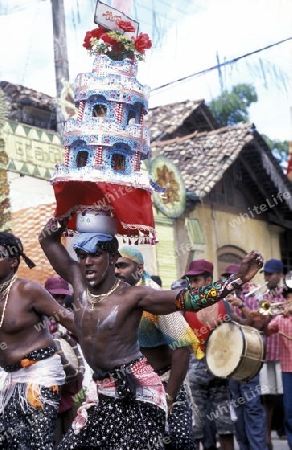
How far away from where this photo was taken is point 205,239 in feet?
58.7

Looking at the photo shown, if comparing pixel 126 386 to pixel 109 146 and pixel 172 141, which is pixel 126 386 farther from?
pixel 172 141

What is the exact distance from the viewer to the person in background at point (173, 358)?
19.9 ft

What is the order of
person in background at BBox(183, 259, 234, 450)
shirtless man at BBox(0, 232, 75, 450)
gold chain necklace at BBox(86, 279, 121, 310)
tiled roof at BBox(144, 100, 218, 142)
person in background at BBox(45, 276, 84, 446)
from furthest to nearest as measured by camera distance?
1. tiled roof at BBox(144, 100, 218, 142)
2. person in background at BBox(183, 259, 234, 450)
3. person in background at BBox(45, 276, 84, 446)
4. shirtless man at BBox(0, 232, 75, 450)
5. gold chain necklace at BBox(86, 279, 121, 310)

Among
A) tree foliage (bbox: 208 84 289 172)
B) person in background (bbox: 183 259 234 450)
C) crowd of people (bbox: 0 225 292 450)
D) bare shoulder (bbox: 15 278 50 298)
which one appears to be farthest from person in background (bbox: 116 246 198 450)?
tree foliage (bbox: 208 84 289 172)

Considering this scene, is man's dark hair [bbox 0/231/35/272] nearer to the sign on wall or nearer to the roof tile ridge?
the sign on wall

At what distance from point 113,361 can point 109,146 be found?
135cm

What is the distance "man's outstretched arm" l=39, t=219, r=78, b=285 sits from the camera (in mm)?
5660

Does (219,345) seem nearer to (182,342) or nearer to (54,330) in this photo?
(54,330)

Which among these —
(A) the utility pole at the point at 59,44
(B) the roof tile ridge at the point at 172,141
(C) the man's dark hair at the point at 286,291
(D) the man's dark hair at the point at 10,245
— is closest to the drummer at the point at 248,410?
(C) the man's dark hair at the point at 286,291

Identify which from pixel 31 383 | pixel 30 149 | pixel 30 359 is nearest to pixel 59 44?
pixel 30 149

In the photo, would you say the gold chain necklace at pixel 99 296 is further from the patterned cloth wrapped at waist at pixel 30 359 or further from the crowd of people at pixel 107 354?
the patterned cloth wrapped at waist at pixel 30 359

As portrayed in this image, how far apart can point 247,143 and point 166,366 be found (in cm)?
1308

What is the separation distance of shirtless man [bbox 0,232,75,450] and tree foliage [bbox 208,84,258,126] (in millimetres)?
17594

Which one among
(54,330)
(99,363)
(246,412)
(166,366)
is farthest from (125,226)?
(246,412)
